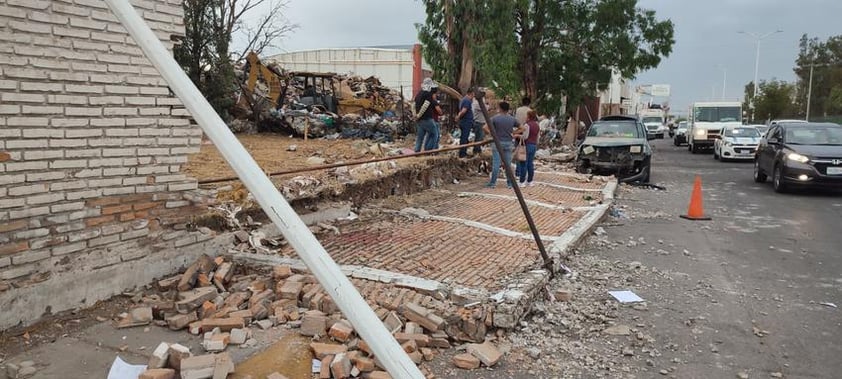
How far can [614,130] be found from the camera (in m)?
15.9

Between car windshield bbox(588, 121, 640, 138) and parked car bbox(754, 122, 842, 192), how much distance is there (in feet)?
10.3

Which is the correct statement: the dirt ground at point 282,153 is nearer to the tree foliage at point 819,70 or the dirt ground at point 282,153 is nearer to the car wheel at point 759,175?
the car wheel at point 759,175

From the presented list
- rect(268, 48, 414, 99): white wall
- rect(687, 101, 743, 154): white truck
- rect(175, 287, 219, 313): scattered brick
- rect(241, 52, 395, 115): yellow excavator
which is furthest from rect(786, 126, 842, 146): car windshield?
rect(268, 48, 414, 99): white wall

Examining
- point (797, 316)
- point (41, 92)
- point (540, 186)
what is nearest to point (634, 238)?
point (797, 316)

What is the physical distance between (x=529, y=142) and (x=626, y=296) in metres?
6.74

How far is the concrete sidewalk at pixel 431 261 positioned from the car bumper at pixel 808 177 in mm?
4666

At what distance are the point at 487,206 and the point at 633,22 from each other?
1927 centimetres

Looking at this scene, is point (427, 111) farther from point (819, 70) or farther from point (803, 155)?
point (819, 70)

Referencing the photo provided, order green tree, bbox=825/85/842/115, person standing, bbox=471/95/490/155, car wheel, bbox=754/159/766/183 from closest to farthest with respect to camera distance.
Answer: person standing, bbox=471/95/490/155
car wheel, bbox=754/159/766/183
green tree, bbox=825/85/842/115

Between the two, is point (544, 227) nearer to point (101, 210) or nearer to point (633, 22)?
point (101, 210)

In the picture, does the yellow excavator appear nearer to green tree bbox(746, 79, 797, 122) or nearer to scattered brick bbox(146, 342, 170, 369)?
scattered brick bbox(146, 342, 170, 369)

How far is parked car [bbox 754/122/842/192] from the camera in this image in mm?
12039

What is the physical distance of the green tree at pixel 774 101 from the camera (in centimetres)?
5775

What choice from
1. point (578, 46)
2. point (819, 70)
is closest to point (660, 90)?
point (819, 70)
